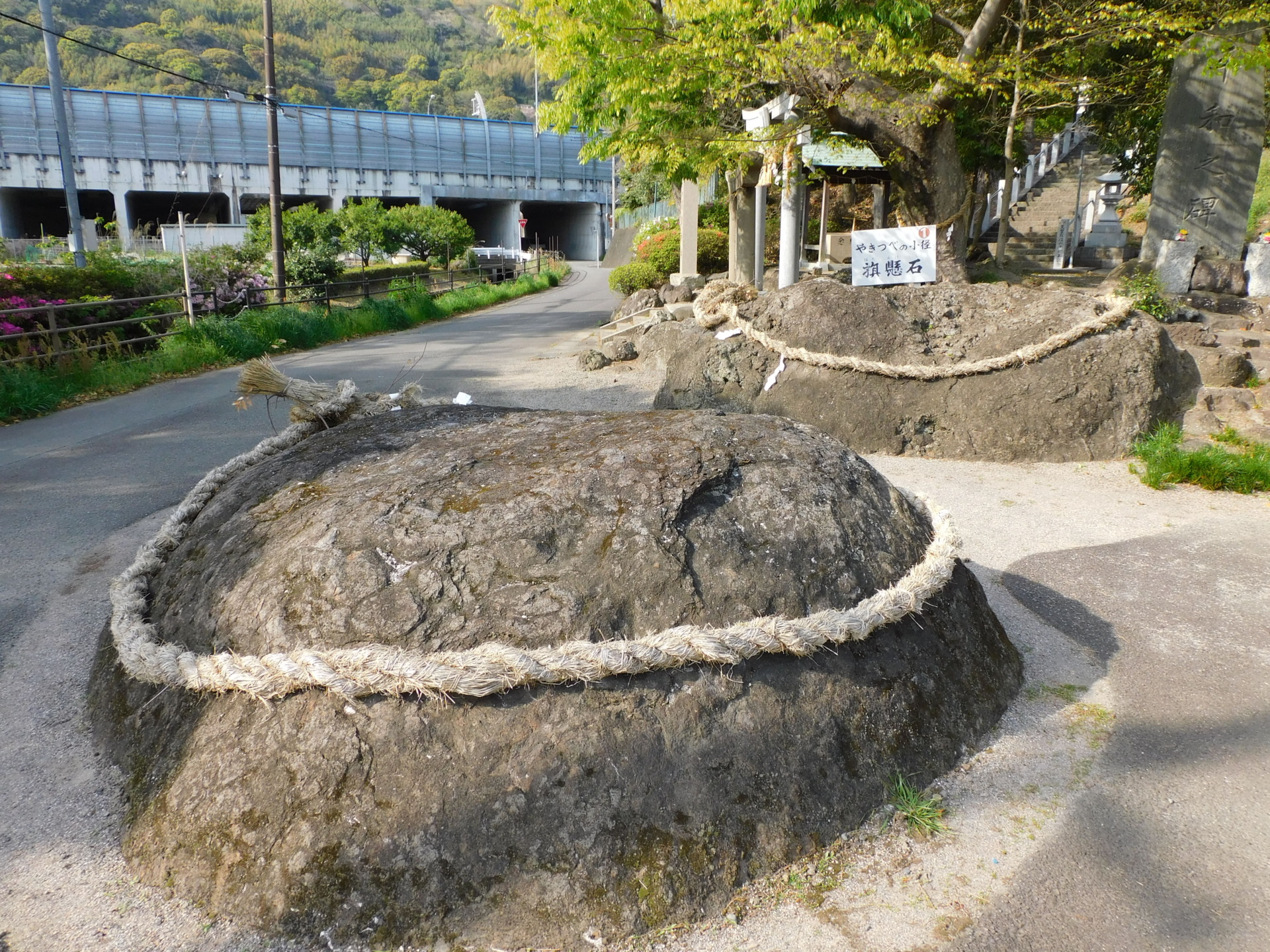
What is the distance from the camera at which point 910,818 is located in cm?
219

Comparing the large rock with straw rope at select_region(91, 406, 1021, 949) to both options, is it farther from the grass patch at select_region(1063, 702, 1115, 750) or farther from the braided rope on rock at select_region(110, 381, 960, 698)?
the grass patch at select_region(1063, 702, 1115, 750)

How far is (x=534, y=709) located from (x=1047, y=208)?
2600cm

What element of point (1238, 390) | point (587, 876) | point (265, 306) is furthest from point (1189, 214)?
point (265, 306)

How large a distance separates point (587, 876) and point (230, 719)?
0.94 m

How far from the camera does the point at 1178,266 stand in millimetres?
Answer: 11109

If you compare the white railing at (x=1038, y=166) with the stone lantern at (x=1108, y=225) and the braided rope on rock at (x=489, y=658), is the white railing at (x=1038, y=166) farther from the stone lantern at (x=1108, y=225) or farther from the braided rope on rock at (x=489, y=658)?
the braided rope on rock at (x=489, y=658)

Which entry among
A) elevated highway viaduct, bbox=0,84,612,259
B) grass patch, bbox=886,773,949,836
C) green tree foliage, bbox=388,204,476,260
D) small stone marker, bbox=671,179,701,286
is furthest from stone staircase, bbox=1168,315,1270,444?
elevated highway viaduct, bbox=0,84,612,259

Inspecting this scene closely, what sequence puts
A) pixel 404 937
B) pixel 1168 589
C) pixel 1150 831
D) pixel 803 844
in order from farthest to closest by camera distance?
1. pixel 1168 589
2. pixel 1150 831
3. pixel 803 844
4. pixel 404 937

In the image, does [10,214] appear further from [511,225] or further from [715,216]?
[715,216]

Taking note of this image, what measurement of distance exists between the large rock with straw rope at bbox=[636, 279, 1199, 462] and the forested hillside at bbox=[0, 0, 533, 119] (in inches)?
2279

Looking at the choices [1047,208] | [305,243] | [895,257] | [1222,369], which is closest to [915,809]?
[895,257]

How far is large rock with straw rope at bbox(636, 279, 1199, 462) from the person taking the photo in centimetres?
606

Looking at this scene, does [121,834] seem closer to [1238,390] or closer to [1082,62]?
[1238,390]

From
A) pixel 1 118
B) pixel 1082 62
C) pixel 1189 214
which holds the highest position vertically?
pixel 1 118
